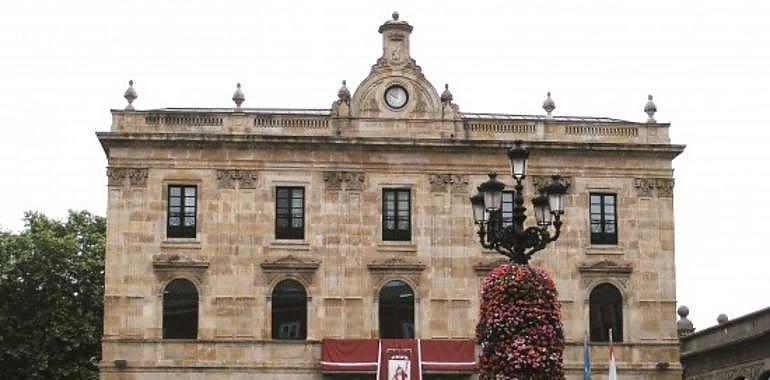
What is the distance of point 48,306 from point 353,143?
54.0 feet

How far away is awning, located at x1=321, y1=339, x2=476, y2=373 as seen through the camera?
45594 mm

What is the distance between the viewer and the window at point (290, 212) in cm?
4694

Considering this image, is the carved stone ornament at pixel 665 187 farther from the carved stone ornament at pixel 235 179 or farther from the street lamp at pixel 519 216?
the street lamp at pixel 519 216

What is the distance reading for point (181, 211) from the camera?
46719 mm

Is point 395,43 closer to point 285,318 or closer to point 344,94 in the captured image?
point 344,94

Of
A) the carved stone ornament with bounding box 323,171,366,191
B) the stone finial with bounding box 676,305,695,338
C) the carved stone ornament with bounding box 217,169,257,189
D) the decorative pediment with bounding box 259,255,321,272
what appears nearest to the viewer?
the decorative pediment with bounding box 259,255,321,272

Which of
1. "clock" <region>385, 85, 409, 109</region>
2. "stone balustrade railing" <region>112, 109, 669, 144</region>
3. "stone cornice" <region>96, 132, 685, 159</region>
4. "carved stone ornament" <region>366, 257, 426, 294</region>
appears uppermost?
"clock" <region>385, 85, 409, 109</region>

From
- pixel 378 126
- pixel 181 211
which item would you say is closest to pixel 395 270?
pixel 378 126

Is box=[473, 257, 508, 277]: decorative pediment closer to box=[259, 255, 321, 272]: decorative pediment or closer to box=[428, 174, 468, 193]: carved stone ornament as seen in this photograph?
box=[428, 174, 468, 193]: carved stone ornament

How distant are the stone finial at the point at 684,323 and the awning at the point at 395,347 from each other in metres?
11.5

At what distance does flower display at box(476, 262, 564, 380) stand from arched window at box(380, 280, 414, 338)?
71.7ft

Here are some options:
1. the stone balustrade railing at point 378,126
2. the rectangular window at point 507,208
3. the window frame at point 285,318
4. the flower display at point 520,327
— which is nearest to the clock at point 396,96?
the stone balustrade railing at point 378,126

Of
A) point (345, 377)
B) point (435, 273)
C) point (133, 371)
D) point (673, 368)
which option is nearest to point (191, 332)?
point (133, 371)

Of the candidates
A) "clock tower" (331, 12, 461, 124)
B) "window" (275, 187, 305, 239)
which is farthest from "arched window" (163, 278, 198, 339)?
"clock tower" (331, 12, 461, 124)
